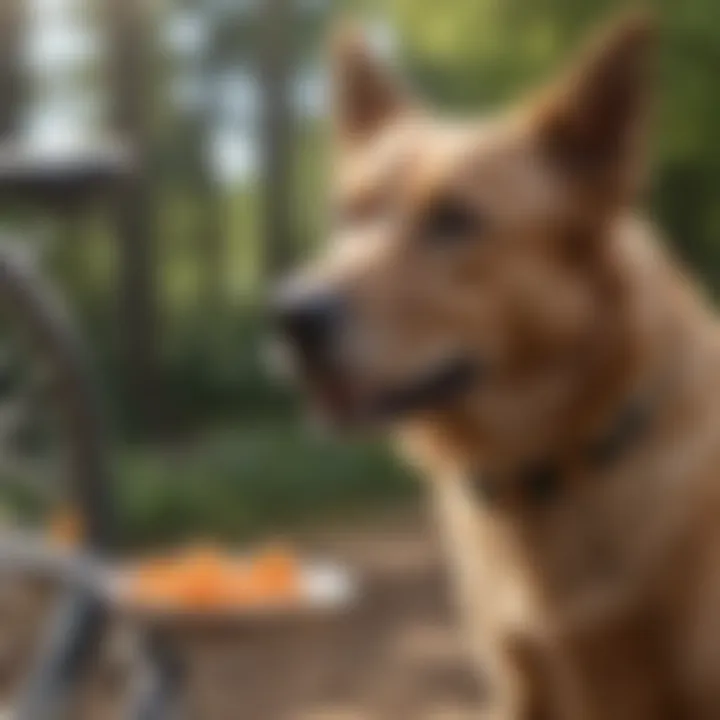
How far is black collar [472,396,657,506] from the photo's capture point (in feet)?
4.84

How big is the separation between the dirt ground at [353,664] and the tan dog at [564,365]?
2.13ft

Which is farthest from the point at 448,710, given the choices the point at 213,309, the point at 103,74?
the point at 103,74

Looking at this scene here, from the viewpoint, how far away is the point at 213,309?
3227 mm

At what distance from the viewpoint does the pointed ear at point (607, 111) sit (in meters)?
1.41

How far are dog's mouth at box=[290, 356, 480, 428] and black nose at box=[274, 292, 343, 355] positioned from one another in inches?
0.9

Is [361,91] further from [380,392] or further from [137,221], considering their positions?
[137,221]

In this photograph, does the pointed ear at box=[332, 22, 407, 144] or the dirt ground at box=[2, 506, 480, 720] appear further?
the dirt ground at box=[2, 506, 480, 720]

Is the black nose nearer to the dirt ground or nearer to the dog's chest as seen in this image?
the dog's chest

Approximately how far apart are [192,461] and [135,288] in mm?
321

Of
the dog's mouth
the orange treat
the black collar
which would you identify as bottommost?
the black collar

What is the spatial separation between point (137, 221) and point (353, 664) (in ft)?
3.38

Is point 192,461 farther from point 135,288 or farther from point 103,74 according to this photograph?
point 103,74

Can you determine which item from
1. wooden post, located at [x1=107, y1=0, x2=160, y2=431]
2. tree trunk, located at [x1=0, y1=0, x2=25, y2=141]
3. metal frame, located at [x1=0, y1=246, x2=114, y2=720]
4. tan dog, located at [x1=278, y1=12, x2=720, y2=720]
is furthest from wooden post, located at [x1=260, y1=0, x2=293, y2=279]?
tan dog, located at [x1=278, y1=12, x2=720, y2=720]

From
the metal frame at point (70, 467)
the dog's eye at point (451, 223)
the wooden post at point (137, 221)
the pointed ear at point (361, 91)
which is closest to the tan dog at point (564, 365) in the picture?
the dog's eye at point (451, 223)
